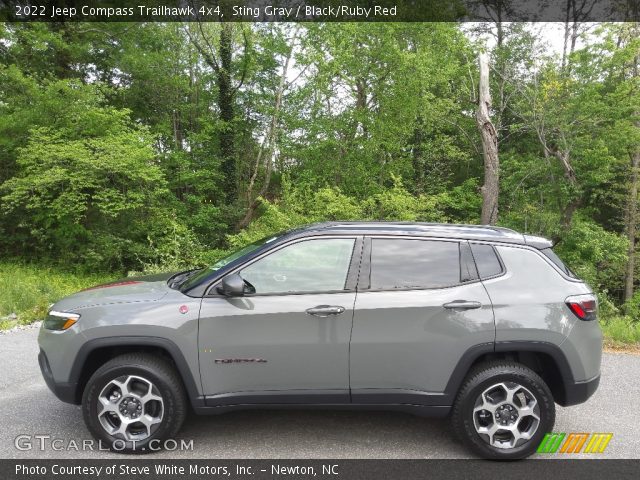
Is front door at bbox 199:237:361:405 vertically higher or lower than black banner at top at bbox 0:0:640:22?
lower

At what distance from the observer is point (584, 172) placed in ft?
56.0

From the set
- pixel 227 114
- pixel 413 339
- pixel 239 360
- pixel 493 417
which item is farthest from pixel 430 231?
pixel 227 114

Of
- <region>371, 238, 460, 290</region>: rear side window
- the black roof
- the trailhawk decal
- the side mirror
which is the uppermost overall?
the black roof

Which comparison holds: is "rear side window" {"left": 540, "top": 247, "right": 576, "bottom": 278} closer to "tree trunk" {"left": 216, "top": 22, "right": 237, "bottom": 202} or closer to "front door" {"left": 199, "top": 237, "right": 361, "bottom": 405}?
"front door" {"left": 199, "top": 237, "right": 361, "bottom": 405}

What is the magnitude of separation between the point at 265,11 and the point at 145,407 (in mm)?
20577

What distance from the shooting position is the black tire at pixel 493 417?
3.18 metres

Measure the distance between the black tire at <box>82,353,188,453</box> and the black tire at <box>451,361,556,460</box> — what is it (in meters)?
2.04

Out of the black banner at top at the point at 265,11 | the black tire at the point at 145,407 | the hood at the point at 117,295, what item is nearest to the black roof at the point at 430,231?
the hood at the point at 117,295

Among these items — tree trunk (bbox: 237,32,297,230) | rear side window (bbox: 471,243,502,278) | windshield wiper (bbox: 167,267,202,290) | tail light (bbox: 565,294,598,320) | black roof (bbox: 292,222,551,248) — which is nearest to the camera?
tail light (bbox: 565,294,598,320)

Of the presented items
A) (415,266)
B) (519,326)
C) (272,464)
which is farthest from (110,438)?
(519,326)

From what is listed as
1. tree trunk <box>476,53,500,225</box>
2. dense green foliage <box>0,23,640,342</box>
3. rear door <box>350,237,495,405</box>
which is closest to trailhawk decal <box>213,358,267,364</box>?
rear door <box>350,237,495,405</box>

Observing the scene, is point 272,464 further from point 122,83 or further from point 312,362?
point 122,83

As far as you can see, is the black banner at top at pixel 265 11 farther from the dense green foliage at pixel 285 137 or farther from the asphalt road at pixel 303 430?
the asphalt road at pixel 303 430

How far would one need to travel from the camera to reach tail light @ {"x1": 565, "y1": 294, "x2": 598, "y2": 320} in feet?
10.6
